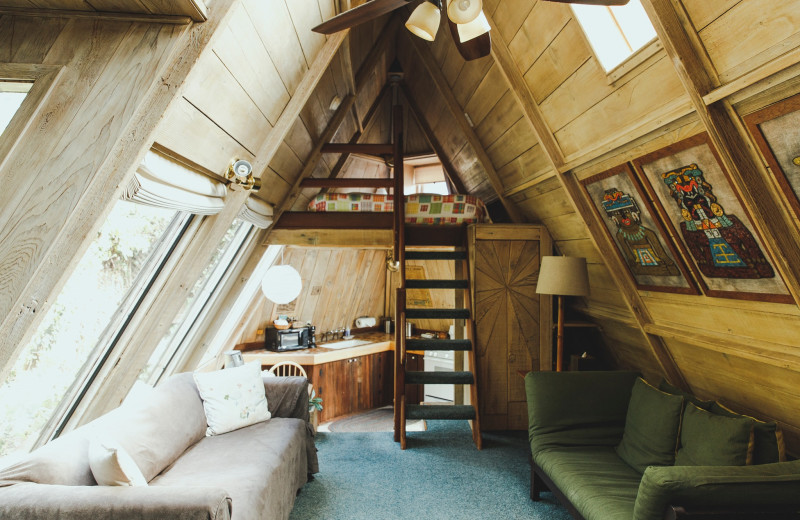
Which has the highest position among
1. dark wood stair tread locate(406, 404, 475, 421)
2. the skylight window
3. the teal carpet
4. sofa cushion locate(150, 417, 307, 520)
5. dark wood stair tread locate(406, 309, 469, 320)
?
the skylight window

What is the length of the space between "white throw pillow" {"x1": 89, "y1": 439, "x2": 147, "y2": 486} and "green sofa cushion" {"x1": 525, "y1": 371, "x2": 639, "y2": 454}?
2118mm

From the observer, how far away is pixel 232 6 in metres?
1.30

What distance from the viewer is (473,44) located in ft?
5.97

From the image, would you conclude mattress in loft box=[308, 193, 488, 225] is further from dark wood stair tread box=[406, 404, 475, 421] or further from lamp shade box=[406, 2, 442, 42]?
lamp shade box=[406, 2, 442, 42]

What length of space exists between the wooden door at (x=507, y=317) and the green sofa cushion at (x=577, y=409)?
0.91m

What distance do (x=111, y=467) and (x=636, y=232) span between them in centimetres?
275

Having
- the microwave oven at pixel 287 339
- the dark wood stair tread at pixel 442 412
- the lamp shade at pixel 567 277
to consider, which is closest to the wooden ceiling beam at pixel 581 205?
the lamp shade at pixel 567 277

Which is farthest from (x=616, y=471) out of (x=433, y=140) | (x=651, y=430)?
(x=433, y=140)

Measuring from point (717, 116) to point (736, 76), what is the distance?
14 centimetres

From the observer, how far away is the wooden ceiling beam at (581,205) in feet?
8.21

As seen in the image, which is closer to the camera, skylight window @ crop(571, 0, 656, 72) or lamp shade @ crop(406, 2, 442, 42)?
lamp shade @ crop(406, 2, 442, 42)

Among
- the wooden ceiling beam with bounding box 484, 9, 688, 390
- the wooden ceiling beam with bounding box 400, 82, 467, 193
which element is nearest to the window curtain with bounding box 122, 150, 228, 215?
the wooden ceiling beam with bounding box 484, 9, 688, 390

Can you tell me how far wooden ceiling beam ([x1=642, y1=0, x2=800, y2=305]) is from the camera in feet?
4.77

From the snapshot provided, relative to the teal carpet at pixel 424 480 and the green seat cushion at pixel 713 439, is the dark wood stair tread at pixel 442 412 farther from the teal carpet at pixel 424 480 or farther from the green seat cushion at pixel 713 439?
the green seat cushion at pixel 713 439
